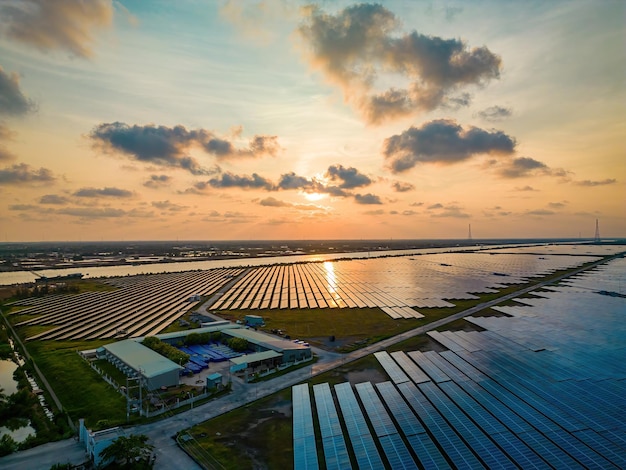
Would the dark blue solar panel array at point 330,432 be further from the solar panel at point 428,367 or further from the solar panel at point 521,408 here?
the solar panel at point 521,408

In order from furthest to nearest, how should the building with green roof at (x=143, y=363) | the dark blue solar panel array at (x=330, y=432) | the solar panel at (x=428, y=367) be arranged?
the building with green roof at (x=143, y=363)
the solar panel at (x=428, y=367)
the dark blue solar panel array at (x=330, y=432)

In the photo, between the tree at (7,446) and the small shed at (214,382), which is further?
the small shed at (214,382)

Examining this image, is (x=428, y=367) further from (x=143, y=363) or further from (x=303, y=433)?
(x=143, y=363)

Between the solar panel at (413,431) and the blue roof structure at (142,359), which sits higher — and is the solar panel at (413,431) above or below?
below

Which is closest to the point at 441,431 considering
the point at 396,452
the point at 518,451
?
the point at 396,452

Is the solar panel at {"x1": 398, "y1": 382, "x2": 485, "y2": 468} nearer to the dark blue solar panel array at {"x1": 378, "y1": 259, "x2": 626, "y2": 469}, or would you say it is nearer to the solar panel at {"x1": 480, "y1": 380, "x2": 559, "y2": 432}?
the dark blue solar panel array at {"x1": 378, "y1": 259, "x2": 626, "y2": 469}

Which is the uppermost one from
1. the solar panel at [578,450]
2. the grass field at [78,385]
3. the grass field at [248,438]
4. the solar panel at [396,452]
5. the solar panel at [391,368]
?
the solar panel at [578,450]

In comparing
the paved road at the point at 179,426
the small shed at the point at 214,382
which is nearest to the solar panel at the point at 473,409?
the paved road at the point at 179,426
